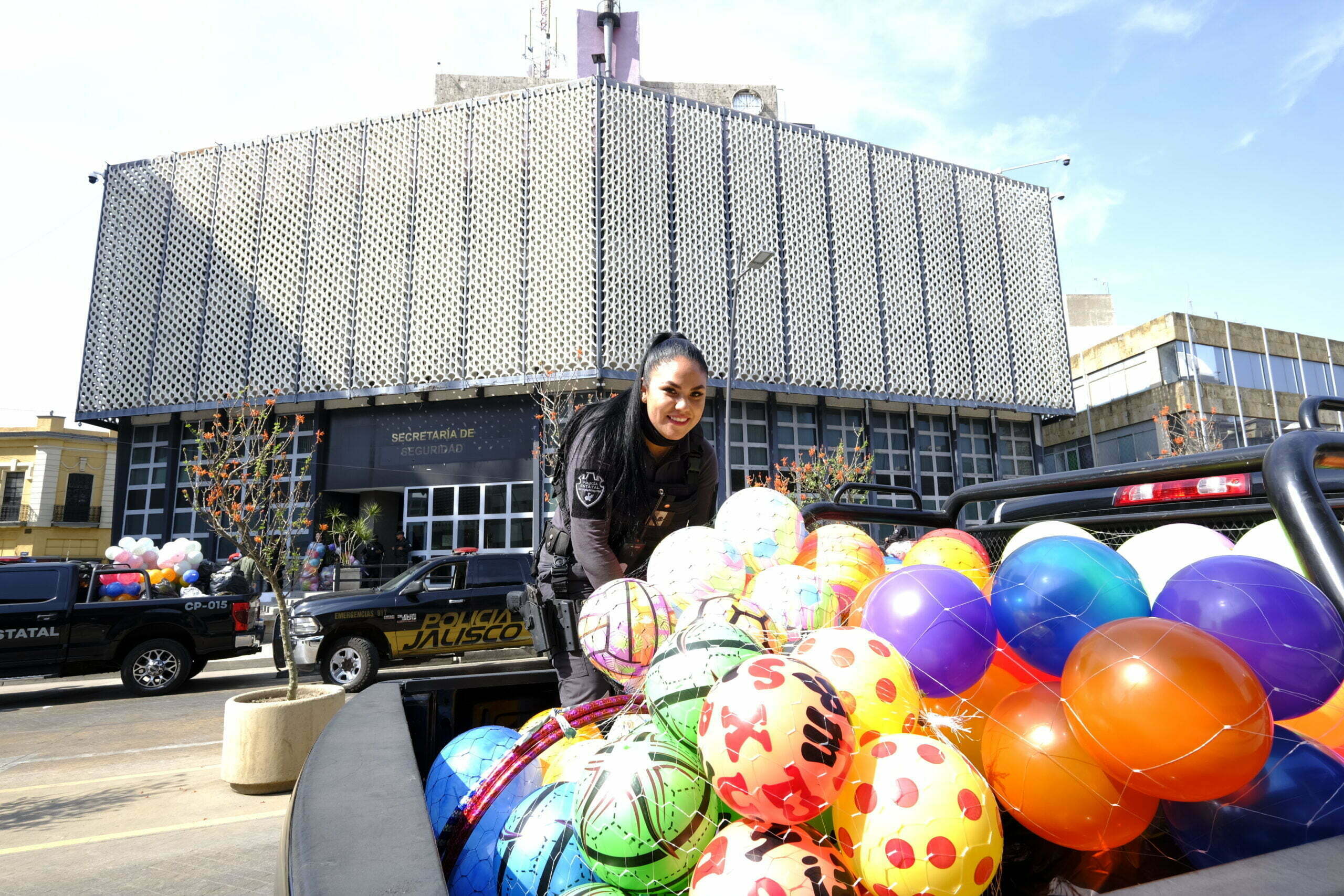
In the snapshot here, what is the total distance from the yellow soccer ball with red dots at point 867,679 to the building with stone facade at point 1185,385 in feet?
116

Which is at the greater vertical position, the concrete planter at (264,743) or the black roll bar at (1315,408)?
the black roll bar at (1315,408)

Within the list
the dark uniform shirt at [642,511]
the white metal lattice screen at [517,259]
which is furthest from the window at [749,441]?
the dark uniform shirt at [642,511]

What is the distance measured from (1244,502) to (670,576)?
2.39m

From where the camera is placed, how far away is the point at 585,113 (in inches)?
939

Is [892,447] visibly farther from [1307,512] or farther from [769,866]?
[769,866]

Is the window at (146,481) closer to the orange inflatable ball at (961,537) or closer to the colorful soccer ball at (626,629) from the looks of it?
the colorful soccer ball at (626,629)

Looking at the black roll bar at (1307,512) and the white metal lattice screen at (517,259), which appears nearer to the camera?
the black roll bar at (1307,512)

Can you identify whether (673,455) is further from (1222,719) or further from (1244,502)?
(1244,502)

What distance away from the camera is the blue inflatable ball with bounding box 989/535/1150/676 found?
1.67 meters

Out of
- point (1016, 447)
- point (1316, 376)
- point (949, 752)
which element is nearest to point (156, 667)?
point (949, 752)

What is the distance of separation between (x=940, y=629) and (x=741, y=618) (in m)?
0.46

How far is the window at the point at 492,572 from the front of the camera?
10.5m

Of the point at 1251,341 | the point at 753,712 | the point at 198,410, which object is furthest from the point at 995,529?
the point at 1251,341

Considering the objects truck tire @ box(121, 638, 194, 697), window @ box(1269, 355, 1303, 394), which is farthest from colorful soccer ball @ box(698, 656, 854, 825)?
window @ box(1269, 355, 1303, 394)
